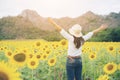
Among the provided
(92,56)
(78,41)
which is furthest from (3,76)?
(92,56)

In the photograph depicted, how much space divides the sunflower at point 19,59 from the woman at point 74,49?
0.49 m

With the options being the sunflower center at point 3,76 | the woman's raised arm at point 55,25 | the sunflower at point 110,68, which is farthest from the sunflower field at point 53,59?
the sunflower center at point 3,76

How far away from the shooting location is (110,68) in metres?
4.57

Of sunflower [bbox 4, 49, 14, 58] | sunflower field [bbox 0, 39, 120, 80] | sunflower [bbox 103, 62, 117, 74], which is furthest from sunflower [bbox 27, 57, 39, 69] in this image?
sunflower [bbox 103, 62, 117, 74]

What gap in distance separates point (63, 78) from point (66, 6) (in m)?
0.84

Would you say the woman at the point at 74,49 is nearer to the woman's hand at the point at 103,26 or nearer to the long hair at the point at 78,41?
the long hair at the point at 78,41

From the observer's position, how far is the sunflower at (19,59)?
14.6 ft

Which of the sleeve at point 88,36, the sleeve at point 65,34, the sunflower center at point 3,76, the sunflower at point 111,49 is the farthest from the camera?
the sunflower at point 111,49

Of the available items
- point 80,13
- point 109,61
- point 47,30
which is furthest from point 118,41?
point 47,30

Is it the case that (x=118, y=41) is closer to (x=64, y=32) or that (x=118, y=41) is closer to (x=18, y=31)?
(x=64, y=32)

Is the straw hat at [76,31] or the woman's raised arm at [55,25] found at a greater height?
the woman's raised arm at [55,25]

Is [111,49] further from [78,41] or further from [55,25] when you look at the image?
[55,25]

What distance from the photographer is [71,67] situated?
14.2ft

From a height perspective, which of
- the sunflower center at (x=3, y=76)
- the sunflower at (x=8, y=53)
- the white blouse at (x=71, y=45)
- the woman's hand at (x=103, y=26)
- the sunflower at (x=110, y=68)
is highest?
the woman's hand at (x=103, y=26)
